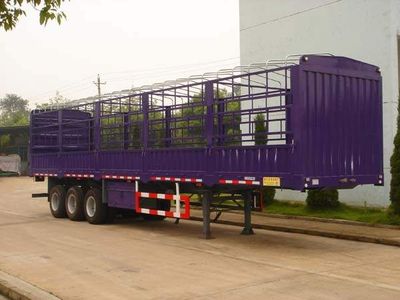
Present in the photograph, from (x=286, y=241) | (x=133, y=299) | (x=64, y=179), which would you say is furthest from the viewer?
(x=64, y=179)

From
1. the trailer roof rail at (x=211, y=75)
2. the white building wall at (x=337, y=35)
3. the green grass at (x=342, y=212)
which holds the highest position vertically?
the white building wall at (x=337, y=35)

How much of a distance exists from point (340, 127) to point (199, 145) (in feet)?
10.3

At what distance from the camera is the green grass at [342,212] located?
13.8 meters

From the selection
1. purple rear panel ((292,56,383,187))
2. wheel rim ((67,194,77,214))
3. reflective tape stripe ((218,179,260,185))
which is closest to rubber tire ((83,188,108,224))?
wheel rim ((67,194,77,214))

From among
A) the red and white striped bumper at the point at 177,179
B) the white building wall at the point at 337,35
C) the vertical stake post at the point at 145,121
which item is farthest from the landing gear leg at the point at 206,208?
the white building wall at the point at 337,35

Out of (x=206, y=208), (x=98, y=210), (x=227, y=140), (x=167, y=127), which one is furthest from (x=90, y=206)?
(x=227, y=140)

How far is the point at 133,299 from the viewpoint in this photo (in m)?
7.07

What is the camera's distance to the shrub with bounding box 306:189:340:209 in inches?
622

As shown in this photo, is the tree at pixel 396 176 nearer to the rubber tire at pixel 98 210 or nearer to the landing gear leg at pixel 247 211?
the landing gear leg at pixel 247 211

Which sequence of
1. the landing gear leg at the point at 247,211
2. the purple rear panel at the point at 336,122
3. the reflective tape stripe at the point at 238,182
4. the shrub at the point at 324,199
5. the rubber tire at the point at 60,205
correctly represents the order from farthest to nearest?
1. the rubber tire at the point at 60,205
2. the shrub at the point at 324,199
3. the landing gear leg at the point at 247,211
4. the reflective tape stripe at the point at 238,182
5. the purple rear panel at the point at 336,122

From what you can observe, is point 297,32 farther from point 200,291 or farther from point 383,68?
point 200,291

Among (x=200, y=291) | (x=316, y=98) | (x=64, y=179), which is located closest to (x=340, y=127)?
(x=316, y=98)

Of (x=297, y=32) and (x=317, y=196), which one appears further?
(x=297, y=32)

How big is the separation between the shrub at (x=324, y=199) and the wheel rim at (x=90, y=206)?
6184 mm
